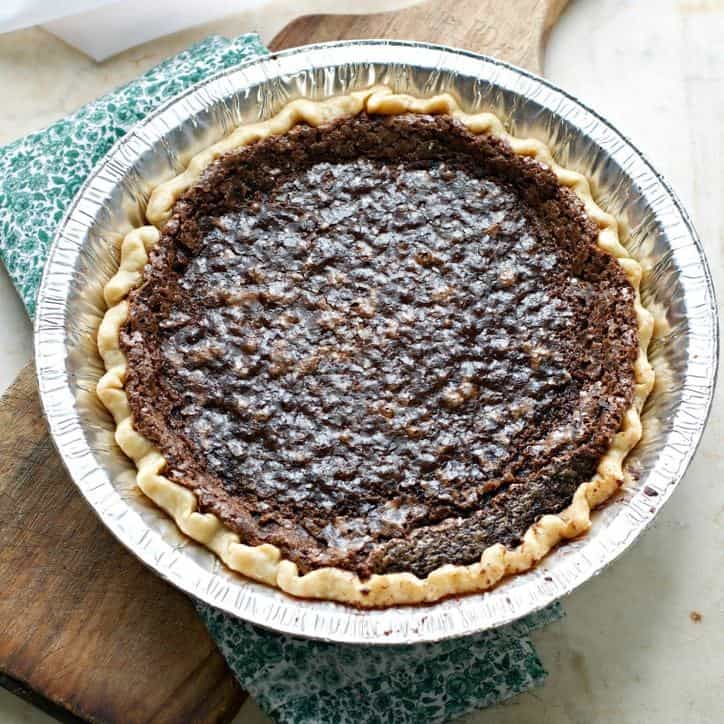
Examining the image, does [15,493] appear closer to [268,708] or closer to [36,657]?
[36,657]

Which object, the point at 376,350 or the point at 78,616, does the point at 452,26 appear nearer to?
the point at 376,350

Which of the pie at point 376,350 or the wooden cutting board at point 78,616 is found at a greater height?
the pie at point 376,350

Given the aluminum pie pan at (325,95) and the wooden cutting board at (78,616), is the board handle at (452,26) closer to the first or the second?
the aluminum pie pan at (325,95)

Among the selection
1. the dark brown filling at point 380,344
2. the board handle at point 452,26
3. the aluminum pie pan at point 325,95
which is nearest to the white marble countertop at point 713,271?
the board handle at point 452,26

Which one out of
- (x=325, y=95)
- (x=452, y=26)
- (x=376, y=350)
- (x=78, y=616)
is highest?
(x=452, y=26)

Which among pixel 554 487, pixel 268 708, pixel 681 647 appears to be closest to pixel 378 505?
pixel 554 487

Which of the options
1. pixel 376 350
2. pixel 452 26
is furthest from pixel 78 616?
pixel 452 26
